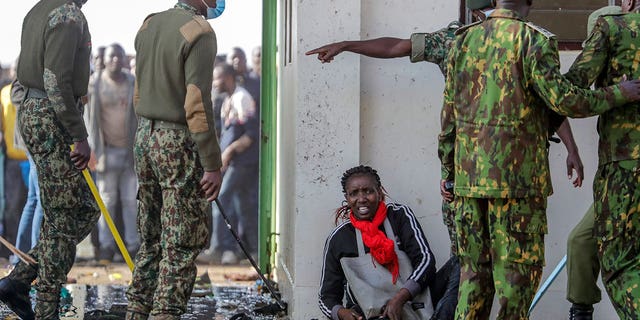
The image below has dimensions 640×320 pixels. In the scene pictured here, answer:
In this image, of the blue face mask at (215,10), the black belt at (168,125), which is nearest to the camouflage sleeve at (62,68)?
the black belt at (168,125)

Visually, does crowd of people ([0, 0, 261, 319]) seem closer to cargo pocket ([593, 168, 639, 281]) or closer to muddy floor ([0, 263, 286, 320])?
muddy floor ([0, 263, 286, 320])

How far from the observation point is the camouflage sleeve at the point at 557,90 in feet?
16.8

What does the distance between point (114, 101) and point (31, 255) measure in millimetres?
2904

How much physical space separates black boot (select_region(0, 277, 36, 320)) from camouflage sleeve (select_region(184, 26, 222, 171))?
6.24 feet

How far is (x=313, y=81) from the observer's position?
23.1 ft

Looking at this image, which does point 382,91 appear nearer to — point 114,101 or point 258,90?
point 258,90

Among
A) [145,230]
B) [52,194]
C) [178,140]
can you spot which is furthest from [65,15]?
[145,230]

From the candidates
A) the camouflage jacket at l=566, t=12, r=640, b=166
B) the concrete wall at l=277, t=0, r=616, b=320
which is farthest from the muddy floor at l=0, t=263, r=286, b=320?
the camouflage jacket at l=566, t=12, r=640, b=166

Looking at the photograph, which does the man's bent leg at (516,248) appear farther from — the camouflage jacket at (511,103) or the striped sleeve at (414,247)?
the striped sleeve at (414,247)

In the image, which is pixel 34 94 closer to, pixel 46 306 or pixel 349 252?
pixel 46 306

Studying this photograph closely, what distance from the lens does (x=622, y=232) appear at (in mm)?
5355

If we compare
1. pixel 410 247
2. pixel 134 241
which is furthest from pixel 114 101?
pixel 410 247

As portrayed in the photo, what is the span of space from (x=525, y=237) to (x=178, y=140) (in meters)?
1.89

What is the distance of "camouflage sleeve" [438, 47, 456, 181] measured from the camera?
553cm
